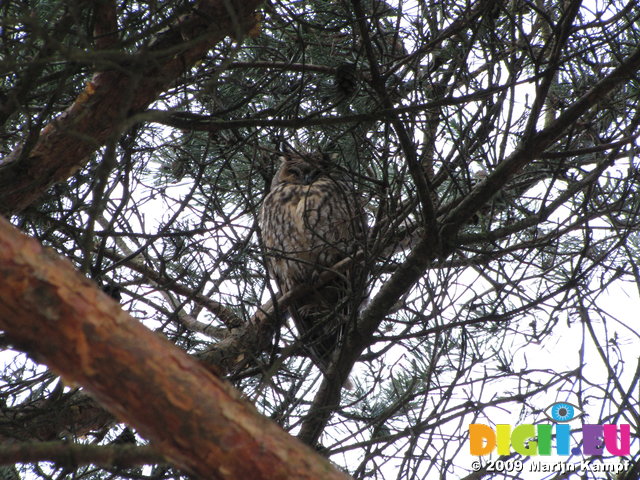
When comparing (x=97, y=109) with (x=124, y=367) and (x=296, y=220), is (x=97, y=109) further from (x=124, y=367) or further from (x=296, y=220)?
(x=296, y=220)

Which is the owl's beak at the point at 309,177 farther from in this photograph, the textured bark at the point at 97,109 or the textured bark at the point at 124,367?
the textured bark at the point at 124,367

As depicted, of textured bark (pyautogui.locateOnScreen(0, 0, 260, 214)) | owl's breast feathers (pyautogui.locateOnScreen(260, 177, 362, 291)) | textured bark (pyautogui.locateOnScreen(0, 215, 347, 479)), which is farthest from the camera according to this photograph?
owl's breast feathers (pyautogui.locateOnScreen(260, 177, 362, 291))

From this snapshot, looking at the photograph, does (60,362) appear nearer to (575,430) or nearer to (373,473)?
(373,473)

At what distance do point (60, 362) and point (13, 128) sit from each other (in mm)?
1364

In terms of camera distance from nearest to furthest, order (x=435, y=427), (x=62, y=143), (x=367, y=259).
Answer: (x=62, y=143)
(x=435, y=427)
(x=367, y=259)

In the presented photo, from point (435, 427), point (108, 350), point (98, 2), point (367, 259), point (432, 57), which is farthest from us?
point (432, 57)

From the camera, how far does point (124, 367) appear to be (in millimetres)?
942

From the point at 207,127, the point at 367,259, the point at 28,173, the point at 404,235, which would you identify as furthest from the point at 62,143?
the point at 404,235

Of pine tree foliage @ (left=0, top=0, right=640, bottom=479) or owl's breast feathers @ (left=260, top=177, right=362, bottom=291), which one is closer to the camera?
pine tree foliage @ (left=0, top=0, right=640, bottom=479)

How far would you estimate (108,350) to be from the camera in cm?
94

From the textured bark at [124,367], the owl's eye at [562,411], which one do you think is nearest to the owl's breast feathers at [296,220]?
the owl's eye at [562,411]

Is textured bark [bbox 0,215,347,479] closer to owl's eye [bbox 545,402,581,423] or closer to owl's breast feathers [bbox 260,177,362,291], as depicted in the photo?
owl's eye [bbox 545,402,581,423]

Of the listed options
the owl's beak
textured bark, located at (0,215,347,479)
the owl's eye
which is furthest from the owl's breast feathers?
textured bark, located at (0,215,347,479)

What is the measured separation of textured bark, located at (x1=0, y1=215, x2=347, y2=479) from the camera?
93 centimetres
